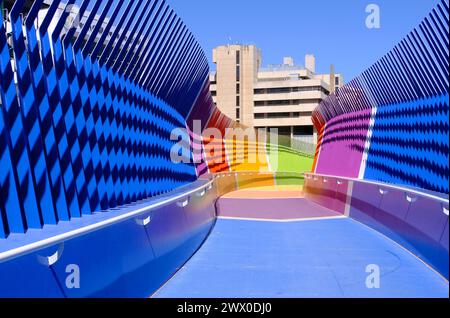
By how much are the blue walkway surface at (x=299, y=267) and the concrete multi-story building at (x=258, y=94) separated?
87.8 meters

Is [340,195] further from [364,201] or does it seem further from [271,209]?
[364,201]

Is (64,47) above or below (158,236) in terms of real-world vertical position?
above

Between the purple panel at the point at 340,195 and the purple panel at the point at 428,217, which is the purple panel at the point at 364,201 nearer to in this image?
the purple panel at the point at 340,195

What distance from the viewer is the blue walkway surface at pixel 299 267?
6.93 meters

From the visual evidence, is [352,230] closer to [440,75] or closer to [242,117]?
[440,75]

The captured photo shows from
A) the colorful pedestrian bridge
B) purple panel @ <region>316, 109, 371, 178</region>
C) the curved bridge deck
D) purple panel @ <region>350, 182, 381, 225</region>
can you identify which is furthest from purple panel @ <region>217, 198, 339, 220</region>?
the curved bridge deck

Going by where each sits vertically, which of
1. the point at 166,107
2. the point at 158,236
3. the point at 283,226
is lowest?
the point at 283,226

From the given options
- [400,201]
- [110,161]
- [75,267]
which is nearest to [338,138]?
[400,201]

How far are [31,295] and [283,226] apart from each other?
10.4 meters

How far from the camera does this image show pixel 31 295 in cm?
407

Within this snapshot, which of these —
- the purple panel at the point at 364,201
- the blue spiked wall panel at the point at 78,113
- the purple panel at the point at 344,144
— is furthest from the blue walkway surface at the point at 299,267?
the purple panel at the point at 344,144

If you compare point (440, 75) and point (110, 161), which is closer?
point (110, 161)

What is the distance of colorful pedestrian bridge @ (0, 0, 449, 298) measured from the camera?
590cm

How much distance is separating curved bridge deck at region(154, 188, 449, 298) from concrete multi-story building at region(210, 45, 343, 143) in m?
87.4
